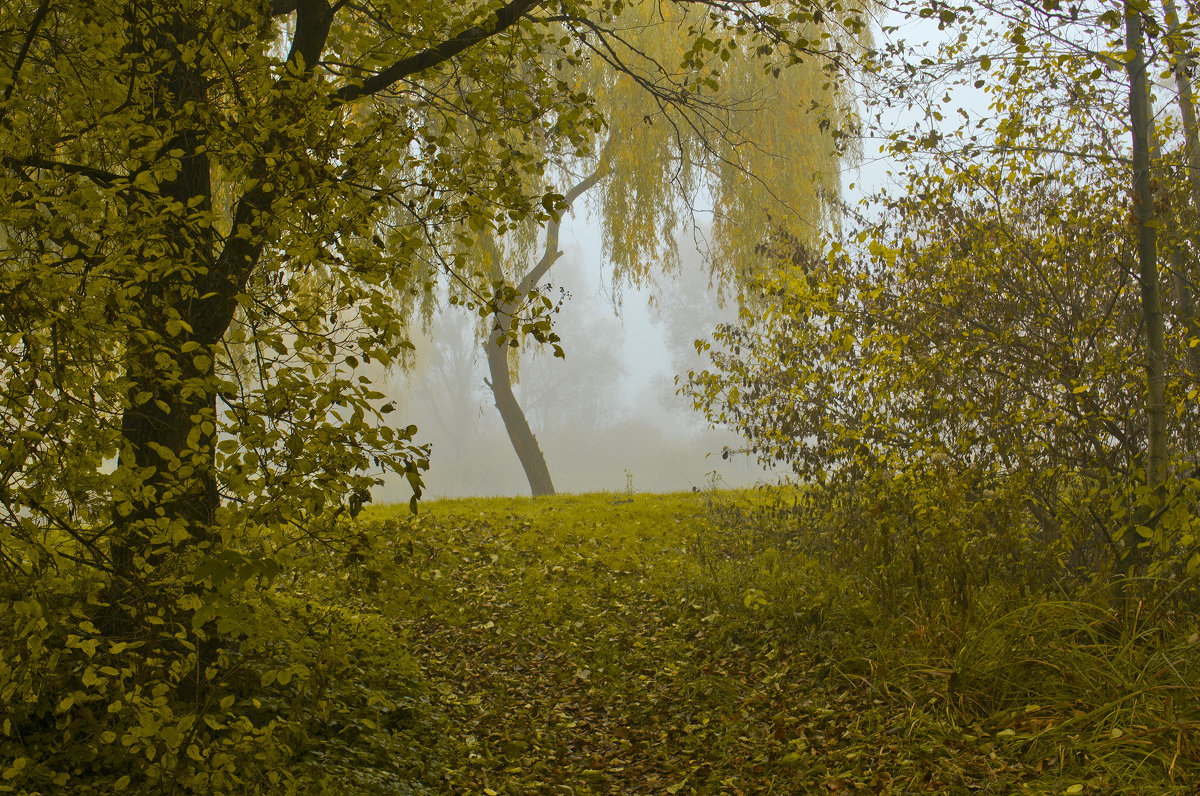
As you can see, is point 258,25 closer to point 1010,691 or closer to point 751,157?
point 1010,691

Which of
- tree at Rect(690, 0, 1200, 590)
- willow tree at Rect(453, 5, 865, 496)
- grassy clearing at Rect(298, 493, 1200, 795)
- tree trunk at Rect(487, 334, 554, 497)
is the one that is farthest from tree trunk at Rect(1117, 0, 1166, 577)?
tree trunk at Rect(487, 334, 554, 497)

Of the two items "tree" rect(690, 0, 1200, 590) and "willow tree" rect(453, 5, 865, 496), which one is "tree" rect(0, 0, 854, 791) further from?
"willow tree" rect(453, 5, 865, 496)

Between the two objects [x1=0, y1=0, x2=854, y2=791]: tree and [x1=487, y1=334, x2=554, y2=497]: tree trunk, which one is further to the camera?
[x1=487, y1=334, x2=554, y2=497]: tree trunk

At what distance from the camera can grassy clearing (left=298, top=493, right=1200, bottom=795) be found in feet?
11.2

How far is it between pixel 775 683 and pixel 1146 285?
2705 mm

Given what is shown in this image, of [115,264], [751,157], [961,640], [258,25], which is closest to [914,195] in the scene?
[961,640]

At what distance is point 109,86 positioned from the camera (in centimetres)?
257

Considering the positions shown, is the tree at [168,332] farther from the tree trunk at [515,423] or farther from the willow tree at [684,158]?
the tree trunk at [515,423]

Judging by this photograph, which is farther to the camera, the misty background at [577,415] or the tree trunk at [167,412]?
the misty background at [577,415]

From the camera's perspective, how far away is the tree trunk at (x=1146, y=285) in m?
3.96

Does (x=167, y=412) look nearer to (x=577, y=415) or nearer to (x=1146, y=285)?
(x=1146, y=285)

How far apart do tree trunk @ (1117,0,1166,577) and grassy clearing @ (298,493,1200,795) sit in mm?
442

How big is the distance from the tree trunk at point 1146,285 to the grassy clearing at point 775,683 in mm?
442

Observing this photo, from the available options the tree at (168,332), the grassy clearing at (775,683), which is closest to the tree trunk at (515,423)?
the grassy clearing at (775,683)
